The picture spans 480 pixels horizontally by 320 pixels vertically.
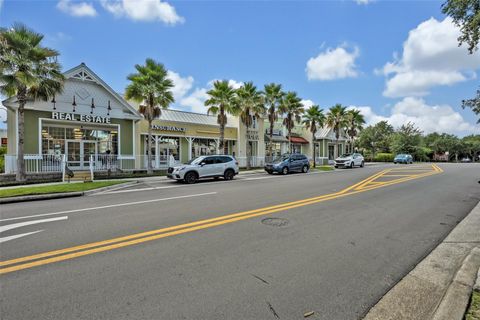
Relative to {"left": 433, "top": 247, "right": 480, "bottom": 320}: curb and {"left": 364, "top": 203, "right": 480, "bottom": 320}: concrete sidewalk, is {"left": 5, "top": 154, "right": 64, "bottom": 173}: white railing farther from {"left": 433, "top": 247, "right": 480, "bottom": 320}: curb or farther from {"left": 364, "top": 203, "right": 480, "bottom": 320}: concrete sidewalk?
{"left": 433, "top": 247, "right": 480, "bottom": 320}: curb

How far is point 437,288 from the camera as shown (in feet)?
11.1

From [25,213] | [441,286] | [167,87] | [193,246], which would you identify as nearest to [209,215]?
[193,246]

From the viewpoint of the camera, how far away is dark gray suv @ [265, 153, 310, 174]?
21497mm

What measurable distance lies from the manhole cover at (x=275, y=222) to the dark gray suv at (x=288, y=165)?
49.1 feet

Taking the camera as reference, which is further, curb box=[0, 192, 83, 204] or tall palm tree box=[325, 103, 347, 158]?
tall palm tree box=[325, 103, 347, 158]

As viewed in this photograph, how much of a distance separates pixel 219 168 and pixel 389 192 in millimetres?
9843

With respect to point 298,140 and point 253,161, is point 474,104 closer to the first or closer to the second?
point 253,161

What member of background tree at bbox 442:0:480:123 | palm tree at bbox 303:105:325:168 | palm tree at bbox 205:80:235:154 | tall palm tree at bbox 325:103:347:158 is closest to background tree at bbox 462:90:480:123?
background tree at bbox 442:0:480:123

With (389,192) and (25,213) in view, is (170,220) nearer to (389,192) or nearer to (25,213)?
(25,213)

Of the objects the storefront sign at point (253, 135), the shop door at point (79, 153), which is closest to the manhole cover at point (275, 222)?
the shop door at point (79, 153)

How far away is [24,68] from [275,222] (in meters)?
15.9

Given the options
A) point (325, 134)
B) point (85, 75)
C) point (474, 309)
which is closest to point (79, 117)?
point (85, 75)

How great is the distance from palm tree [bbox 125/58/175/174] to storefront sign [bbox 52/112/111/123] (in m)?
2.53

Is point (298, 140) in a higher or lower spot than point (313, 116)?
lower
